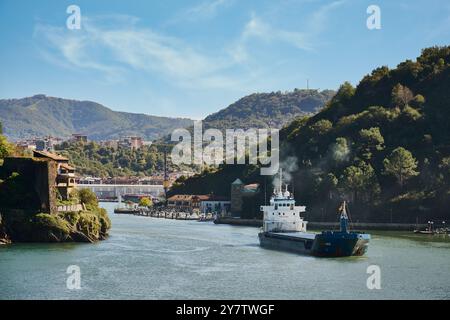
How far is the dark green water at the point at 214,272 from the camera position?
39.0m

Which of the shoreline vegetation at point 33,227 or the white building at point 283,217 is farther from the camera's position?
the white building at point 283,217

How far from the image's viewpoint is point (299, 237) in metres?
61.7

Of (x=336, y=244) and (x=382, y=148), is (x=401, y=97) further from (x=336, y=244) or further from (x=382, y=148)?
(x=336, y=244)

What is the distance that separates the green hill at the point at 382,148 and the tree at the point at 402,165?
13 centimetres

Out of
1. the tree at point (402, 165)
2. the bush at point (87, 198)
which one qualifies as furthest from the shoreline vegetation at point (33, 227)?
the tree at point (402, 165)

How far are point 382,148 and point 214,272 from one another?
63604 millimetres

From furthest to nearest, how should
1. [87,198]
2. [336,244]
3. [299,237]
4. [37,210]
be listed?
[87,198], [37,210], [299,237], [336,244]

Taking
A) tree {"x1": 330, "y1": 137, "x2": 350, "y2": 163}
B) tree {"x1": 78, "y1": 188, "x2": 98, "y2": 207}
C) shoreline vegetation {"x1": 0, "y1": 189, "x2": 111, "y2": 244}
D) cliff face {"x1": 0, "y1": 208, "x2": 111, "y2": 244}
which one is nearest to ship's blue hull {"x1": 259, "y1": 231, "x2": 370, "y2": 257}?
shoreline vegetation {"x1": 0, "y1": 189, "x2": 111, "y2": 244}

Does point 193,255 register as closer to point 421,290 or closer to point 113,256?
point 113,256

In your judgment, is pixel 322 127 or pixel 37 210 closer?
pixel 37 210

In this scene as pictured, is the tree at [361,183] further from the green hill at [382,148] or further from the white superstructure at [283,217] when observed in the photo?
the white superstructure at [283,217]

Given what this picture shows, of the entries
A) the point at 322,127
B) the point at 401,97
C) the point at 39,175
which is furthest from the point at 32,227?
the point at 401,97
